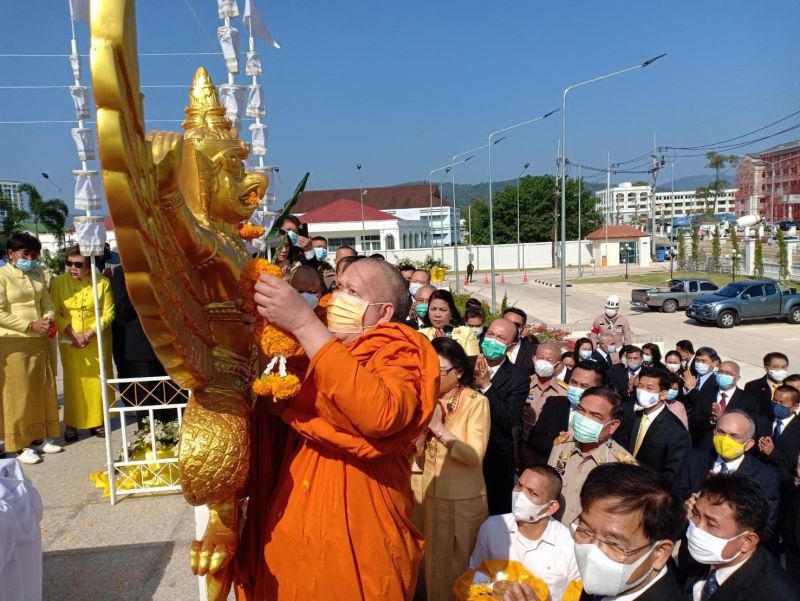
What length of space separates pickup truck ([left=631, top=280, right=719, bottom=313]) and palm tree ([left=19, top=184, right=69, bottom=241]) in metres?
30.5

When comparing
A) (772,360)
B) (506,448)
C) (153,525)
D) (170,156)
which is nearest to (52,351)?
(153,525)

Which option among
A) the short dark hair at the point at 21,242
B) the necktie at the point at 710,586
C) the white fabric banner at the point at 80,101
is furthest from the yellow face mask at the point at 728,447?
the short dark hair at the point at 21,242

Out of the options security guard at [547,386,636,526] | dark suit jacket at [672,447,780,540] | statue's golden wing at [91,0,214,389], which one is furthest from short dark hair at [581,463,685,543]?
dark suit jacket at [672,447,780,540]

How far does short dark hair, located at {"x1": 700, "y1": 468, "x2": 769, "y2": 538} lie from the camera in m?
2.53

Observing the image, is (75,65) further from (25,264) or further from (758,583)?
(758,583)

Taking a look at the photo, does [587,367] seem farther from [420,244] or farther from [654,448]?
[420,244]

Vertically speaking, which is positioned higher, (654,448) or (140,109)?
(140,109)

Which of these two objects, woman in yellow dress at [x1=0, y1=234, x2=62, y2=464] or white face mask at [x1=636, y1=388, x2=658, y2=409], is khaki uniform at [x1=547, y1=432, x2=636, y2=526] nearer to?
white face mask at [x1=636, y1=388, x2=658, y2=409]

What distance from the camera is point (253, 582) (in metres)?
2.16

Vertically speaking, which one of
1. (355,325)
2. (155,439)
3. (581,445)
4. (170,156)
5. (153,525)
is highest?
(170,156)

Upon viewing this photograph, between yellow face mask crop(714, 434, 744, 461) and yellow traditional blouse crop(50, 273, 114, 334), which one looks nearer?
yellow face mask crop(714, 434, 744, 461)

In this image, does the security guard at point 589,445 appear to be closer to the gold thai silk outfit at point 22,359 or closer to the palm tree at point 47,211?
the gold thai silk outfit at point 22,359

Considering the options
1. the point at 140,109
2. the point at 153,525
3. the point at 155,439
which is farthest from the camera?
the point at 155,439

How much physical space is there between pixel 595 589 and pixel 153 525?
12.4ft
